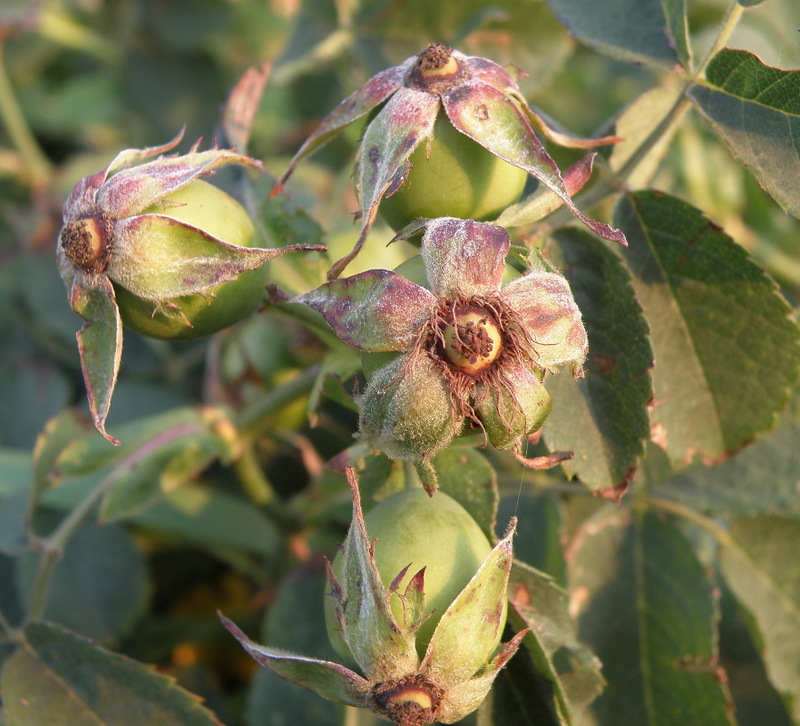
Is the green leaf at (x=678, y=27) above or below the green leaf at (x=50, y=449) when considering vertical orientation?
above

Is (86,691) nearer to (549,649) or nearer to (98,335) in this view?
(98,335)

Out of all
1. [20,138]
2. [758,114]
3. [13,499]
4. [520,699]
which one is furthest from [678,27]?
[20,138]

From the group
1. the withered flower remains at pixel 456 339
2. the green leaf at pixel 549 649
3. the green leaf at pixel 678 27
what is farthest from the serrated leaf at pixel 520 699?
the green leaf at pixel 678 27

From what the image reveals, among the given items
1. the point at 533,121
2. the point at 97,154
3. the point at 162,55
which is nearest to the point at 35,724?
the point at 533,121

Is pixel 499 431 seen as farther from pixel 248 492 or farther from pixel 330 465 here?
pixel 248 492

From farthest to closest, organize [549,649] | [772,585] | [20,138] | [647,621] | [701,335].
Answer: [20,138] < [772,585] < [647,621] < [701,335] < [549,649]

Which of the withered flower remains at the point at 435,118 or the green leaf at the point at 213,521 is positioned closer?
the withered flower remains at the point at 435,118

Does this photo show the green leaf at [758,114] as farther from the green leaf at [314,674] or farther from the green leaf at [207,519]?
the green leaf at [207,519]
